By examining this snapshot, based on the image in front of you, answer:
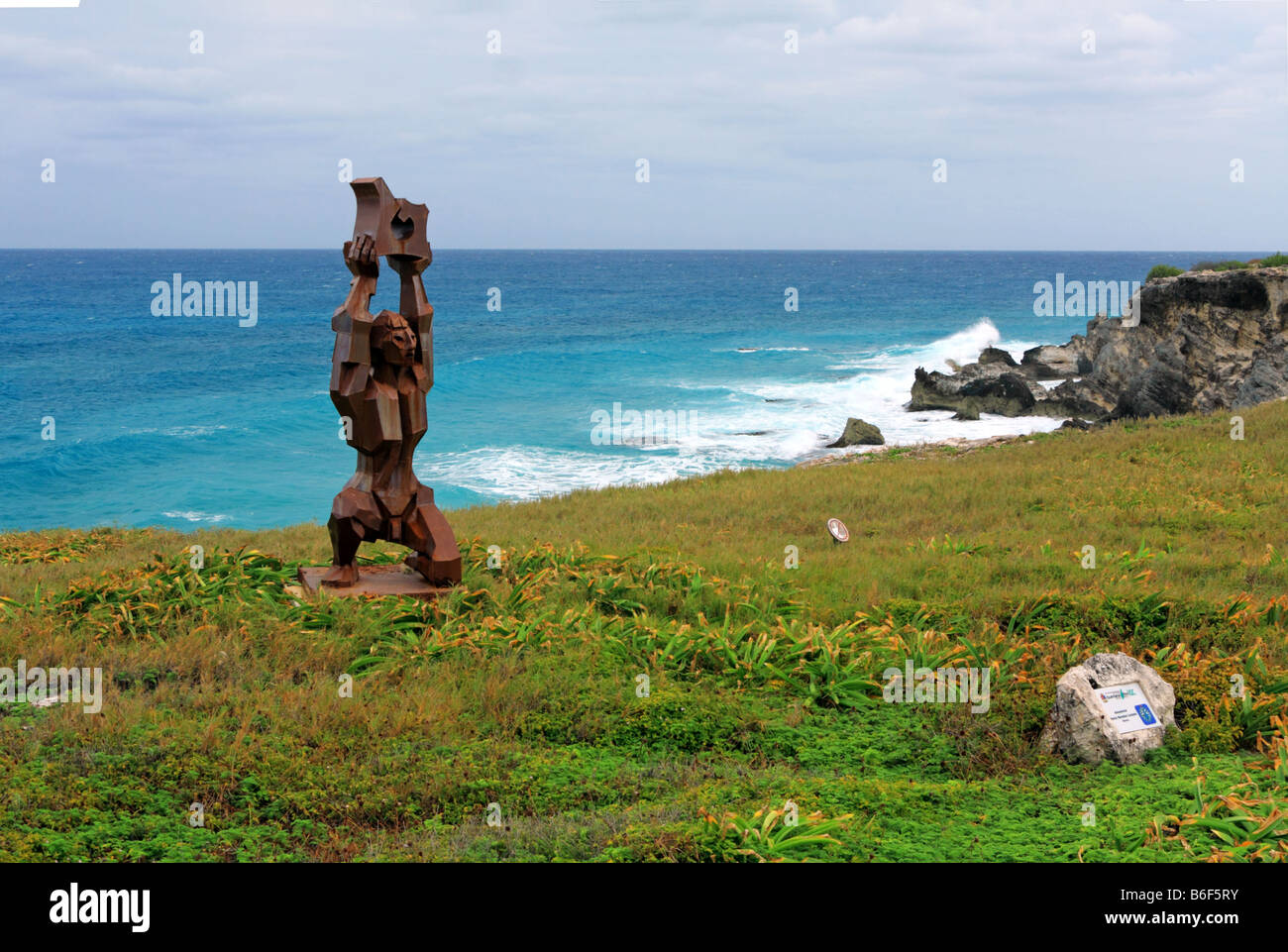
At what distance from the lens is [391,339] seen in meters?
10.3

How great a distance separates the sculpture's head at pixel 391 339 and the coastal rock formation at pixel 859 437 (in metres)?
27.7

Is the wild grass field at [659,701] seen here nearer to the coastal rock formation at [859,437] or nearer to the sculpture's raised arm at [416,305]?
the sculpture's raised arm at [416,305]

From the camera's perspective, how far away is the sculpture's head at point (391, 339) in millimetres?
10312

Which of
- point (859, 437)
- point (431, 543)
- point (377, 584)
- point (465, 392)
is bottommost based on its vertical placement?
point (377, 584)

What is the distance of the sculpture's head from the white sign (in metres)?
7.06

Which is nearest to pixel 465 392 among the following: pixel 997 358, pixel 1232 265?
pixel 997 358

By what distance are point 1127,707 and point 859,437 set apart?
96.8 ft

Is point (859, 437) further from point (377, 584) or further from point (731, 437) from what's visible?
point (377, 584)

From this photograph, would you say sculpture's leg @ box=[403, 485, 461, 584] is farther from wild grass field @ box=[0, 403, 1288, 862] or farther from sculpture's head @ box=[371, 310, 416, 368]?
sculpture's head @ box=[371, 310, 416, 368]

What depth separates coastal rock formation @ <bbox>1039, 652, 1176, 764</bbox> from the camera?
745 centimetres

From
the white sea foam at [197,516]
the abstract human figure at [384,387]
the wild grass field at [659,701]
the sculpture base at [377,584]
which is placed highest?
the abstract human figure at [384,387]

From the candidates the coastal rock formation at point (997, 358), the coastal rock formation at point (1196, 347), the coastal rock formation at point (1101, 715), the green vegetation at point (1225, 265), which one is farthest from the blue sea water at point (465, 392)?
the coastal rock formation at point (1101, 715)
